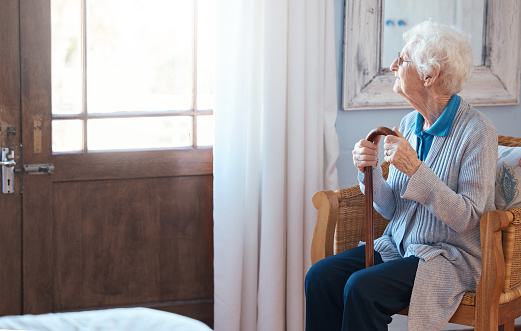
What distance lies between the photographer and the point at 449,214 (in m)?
2.16

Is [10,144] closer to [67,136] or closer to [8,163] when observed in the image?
[8,163]

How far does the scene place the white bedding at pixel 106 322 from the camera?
5.10 ft

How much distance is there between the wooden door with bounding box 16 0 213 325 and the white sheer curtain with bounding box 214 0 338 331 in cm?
18

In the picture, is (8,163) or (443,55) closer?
(443,55)

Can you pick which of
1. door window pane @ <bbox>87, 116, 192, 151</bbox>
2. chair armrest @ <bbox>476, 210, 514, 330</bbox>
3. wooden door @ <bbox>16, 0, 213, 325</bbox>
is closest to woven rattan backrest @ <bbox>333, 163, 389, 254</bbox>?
chair armrest @ <bbox>476, 210, 514, 330</bbox>

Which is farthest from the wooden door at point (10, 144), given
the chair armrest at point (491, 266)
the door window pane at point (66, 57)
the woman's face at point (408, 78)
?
the chair armrest at point (491, 266)

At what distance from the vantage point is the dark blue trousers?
218cm

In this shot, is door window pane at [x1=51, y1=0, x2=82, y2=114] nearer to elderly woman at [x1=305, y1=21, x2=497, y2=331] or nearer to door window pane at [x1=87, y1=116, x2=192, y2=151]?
door window pane at [x1=87, y1=116, x2=192, y2=151]

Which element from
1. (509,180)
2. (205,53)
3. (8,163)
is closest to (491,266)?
(509,180)

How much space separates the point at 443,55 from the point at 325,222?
717 millimetres

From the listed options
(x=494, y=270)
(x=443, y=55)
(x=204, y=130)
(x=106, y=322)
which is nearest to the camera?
(x=106, y=322)

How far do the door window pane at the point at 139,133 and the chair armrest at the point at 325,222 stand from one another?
75cm

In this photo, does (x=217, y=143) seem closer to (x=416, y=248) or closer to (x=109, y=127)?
(x=109, y=127)

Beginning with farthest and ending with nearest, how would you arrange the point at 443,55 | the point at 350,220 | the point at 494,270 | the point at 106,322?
the point at 350,220 → the point at 443,55 → the point at 494,270 → the point at 106,322
